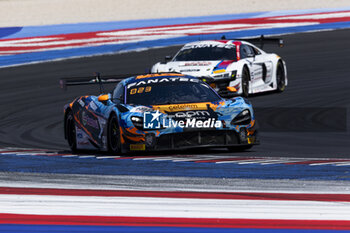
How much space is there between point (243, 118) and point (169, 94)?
3.70 ft

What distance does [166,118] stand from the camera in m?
11.3

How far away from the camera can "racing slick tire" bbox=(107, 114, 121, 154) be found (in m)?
11.5

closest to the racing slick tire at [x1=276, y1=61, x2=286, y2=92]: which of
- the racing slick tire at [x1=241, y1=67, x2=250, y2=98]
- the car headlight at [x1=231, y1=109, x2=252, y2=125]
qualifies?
the racing slick tire at [x1=241, y1=67, x2=250, y2=98]

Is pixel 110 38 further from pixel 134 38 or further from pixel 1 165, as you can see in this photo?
pixel 1 165

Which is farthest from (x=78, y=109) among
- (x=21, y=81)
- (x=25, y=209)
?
(x=21, y=81)

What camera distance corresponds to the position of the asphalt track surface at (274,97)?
12906 mm

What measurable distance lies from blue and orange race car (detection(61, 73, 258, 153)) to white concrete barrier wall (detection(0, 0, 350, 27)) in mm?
20632

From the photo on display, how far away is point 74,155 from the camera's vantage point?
38.6ft

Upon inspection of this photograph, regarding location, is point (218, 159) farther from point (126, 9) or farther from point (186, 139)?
point (126, 9)

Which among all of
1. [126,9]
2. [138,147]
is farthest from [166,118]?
[126,9]

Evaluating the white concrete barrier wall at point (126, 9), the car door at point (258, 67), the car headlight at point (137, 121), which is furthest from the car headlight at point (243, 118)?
the white concrete barrier wall at point (126, 9)

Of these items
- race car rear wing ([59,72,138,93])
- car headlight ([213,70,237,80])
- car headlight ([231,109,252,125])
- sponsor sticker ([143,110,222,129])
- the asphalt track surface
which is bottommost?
the asphalt track surface

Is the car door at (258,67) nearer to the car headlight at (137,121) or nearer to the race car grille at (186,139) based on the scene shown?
the race car grille at (186,139)

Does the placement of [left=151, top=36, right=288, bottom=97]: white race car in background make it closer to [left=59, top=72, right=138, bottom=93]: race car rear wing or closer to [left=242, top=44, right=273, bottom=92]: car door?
[left=242, top=44, right=273, bottom=92]: car door
